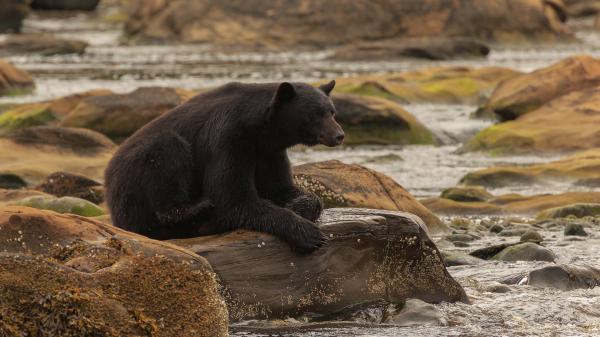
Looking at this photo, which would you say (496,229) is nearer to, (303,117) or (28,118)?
(303,117)

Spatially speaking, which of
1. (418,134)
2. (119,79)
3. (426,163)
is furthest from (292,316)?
(119,79)

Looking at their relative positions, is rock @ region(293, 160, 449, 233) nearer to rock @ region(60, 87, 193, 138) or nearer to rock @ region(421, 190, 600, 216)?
rock @ region(421, 190, 600, 216)

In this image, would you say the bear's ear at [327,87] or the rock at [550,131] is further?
the rock at [550,131]

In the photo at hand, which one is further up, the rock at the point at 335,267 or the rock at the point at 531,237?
the rock at the point at 335,267

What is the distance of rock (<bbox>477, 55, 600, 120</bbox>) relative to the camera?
20.9 meters

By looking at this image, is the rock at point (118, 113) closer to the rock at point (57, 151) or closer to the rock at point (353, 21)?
the rock at point (57, 151)

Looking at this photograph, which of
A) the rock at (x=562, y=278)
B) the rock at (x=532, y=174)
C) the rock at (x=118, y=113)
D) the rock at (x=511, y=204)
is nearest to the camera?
the rock at (x=562, y=278)

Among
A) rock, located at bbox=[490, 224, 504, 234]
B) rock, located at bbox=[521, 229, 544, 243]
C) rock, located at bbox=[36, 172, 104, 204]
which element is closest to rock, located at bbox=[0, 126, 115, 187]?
rock, located at bbox=[36, 172, 104, 204]

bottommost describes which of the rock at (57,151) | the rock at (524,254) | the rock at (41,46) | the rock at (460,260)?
the rock at (41,46)

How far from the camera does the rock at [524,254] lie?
10.7 meters

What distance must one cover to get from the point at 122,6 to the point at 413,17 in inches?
814

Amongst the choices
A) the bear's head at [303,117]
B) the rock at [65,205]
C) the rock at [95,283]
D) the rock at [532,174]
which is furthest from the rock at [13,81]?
the rock at [95,283]

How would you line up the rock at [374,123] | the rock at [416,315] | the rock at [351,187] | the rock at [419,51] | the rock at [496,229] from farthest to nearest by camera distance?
the rock at [419,51], the rock at [374,123], the rock at [496,229], the rock at [351,187], the rock at [416,315]

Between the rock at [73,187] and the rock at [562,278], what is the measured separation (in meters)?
5.83
